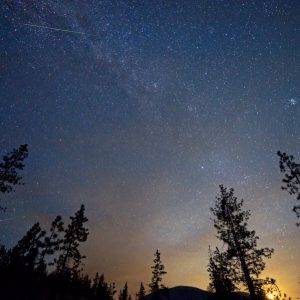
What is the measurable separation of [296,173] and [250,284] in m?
10.1

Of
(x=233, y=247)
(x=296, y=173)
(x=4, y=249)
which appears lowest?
(x=233, y=247)

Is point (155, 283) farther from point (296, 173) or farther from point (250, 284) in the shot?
point (296, 173)

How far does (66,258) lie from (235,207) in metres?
21.8

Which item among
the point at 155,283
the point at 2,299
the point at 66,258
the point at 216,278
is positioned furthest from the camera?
the point at 155,283

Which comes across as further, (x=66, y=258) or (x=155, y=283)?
(x=155, y=283)

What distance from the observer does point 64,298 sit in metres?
41.1

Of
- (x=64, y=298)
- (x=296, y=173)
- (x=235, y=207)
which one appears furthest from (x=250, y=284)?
(x=64, y=298)

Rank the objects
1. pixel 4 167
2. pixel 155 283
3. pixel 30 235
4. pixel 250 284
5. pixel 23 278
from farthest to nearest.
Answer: pixel 30 235, pixel 155 283, pixel 23 278, pixel 4 167, pixel 250 284

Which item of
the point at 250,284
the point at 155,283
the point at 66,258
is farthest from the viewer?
the point at 155,283

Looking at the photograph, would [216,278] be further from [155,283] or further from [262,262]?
[262,262]

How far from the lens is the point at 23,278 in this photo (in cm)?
3278

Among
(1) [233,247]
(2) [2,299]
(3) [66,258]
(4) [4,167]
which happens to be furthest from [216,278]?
(4) [4,167]

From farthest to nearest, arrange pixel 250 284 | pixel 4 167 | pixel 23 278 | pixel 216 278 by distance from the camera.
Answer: pixel 216 278 < pixel 23 278 < pixel 4 167 < pixel 250 284

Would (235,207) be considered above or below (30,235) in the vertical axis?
below
